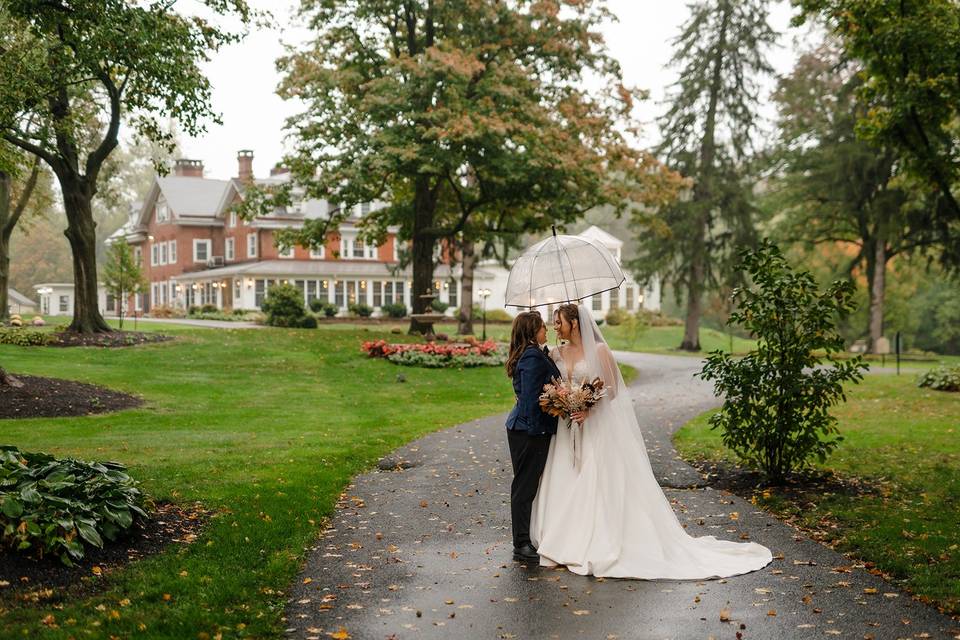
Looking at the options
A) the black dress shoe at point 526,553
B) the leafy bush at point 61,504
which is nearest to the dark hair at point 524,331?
the black dress shoe at point 526,553

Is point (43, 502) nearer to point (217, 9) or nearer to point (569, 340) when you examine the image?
point (569, 340)

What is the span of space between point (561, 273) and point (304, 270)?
4655cm

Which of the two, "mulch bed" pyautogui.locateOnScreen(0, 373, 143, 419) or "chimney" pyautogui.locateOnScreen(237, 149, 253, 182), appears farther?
"chimney" pyautogui.locateOnScreen(237, 149, 253, 182)

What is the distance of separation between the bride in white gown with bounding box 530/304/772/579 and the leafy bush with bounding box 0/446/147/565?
3.26m

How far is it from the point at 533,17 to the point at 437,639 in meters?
27.1

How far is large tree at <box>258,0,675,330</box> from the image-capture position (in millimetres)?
27031

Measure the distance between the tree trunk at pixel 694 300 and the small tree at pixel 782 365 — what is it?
28841 millimetres

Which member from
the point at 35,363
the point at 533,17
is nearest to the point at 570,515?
the point at 35,363

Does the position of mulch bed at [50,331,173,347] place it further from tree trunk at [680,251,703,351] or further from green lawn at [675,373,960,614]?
tree trunk at [680,251,703,351]

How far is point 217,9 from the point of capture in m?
17.5

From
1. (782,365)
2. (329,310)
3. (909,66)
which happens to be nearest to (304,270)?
(329,310)

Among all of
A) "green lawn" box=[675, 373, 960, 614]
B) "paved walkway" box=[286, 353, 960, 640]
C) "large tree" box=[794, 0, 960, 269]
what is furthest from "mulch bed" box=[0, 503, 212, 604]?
"large tree" box=[794, 0, 960, 269]

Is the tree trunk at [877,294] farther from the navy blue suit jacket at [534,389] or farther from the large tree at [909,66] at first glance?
the navy blue suit jacket at [534,389]

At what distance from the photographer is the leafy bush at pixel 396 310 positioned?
5178 cm
